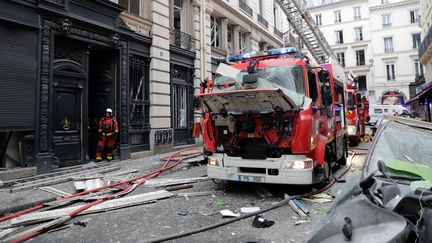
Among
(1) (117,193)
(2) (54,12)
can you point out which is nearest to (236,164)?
(1) (117,193)

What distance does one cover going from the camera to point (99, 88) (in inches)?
445

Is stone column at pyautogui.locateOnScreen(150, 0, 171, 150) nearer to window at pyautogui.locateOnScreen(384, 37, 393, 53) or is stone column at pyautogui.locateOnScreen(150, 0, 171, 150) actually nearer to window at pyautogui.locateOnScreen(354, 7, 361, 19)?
window at pyautogui.locateOnScreen(384, 37, 393, 53)

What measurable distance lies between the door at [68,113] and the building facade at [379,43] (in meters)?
43.7

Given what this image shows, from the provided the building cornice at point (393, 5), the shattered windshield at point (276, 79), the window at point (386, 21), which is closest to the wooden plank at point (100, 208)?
the shattered windshield at point (276, 79)

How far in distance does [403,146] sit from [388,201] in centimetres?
126

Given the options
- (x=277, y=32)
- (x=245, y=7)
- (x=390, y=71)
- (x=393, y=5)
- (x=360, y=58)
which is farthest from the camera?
(x=360, y=58)

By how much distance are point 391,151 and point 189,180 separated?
5.17m

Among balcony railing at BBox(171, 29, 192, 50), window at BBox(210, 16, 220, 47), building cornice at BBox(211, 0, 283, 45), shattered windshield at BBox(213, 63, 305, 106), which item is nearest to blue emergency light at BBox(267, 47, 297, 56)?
shattered windshield at BBox(213, 63, 305, 106)

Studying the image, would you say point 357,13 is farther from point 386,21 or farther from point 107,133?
point 107,133

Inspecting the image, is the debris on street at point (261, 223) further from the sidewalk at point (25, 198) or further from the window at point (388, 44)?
the window at point (388, 44)

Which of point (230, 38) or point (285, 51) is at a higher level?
point (230, 38)

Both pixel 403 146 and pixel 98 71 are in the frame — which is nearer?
pixel 403 146

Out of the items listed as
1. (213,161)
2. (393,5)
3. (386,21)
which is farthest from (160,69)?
(393,5)

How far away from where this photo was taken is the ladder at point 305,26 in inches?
672
